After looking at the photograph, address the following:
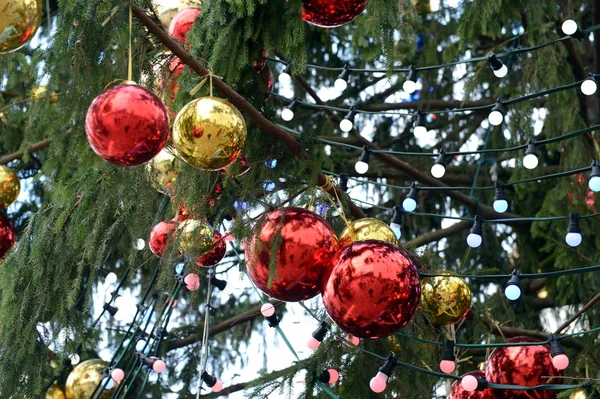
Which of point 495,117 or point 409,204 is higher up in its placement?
point 495,117

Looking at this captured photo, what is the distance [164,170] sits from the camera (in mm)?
4137

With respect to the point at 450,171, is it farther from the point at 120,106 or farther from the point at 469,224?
the point at 120,106

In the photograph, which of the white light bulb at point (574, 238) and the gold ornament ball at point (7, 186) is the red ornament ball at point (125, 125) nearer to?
the gold ornament ball at point (7, 186)

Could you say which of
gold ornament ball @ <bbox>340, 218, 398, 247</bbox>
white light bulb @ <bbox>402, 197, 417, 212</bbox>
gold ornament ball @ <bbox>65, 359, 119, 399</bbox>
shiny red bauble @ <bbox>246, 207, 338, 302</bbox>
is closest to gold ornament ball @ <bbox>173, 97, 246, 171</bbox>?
shiny red bauble @ <bbox>246, 207, 338, 302</bbox>

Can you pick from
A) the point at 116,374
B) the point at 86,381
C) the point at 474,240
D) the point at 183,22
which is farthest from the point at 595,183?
the point at 86,381

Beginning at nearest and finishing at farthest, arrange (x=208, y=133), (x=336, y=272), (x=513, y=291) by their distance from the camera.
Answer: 1. (x=208, y=133)
2. (x=336, y=272)
3. (x=513, y=291)

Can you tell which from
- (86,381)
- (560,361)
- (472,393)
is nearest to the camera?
(560,361)

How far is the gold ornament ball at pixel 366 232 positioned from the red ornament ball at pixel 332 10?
2.34 feet

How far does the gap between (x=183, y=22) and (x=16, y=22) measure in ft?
4.73

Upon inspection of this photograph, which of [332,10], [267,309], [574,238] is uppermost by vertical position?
[332,10]

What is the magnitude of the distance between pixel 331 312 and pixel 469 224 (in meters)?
3.14

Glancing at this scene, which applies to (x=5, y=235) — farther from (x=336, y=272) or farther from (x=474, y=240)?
(x=474, y=240)

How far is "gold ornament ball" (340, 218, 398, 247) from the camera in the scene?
3.65m

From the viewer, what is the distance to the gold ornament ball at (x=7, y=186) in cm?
408
